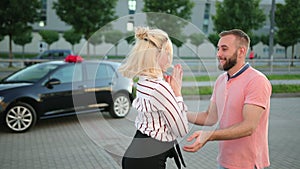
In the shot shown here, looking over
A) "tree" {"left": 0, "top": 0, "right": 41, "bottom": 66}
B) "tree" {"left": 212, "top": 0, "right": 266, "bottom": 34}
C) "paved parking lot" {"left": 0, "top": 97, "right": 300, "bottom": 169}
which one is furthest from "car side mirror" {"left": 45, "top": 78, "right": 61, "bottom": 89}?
"tree" {"left": 0, "top": 0, "right": 41, "bottom": 66}

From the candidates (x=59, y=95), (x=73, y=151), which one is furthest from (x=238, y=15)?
(x=73, y=151)

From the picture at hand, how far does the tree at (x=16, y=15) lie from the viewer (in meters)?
25.2

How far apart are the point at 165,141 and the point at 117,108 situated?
638cm

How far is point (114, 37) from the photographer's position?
257 centimetres

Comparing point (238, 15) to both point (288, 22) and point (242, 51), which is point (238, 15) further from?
point (242, 51)

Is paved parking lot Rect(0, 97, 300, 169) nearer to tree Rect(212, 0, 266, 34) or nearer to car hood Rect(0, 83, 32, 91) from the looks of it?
car hood Rect(0, 83, 32, 91)

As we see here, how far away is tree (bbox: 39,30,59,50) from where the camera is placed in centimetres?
4379

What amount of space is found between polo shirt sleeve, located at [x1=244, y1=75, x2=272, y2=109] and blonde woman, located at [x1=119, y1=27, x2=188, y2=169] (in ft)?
1.61

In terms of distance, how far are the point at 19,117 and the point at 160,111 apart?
19.9 ft

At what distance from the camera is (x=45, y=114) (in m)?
7.78

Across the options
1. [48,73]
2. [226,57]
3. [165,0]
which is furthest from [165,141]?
[165,0]

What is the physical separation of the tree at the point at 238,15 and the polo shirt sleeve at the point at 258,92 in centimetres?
1947

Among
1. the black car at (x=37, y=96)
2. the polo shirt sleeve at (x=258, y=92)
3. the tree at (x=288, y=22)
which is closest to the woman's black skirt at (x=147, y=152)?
the polo shirt sleeve at (x=258, y=92)

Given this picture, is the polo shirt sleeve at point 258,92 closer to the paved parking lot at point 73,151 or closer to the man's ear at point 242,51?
the man's ear at point 242,51
